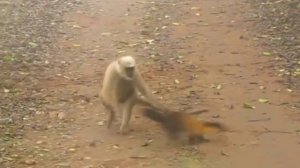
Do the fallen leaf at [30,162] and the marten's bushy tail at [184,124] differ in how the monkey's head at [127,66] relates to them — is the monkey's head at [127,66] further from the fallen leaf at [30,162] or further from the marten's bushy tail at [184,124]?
the fallen leaf at [30,162]

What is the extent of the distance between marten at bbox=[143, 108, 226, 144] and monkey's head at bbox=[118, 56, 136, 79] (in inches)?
17.8

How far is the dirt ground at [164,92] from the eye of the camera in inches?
Result: 239

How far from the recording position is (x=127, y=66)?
21.1ft

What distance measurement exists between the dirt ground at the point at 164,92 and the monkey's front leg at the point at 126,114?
2.8 inches

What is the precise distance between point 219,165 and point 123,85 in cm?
130

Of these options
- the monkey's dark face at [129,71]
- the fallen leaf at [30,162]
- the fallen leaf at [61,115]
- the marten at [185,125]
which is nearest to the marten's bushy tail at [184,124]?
the marten at [185,125]

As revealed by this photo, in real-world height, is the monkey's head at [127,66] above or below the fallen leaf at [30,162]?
above

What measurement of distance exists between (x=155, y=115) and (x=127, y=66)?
501 millimetres

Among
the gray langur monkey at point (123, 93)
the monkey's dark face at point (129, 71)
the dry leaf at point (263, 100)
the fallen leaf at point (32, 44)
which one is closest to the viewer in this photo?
the monkey's dark face at point (129, 71)

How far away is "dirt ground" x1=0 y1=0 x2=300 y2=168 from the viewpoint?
6.06 m

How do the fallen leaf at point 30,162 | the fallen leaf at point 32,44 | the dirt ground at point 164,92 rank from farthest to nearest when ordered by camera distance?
1. the fallen leaf at point 32,44
2. the dirt ground at point 164,92
3. the fallen leaf at point 30,162

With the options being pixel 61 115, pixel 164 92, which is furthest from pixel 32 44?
pixel 61 115

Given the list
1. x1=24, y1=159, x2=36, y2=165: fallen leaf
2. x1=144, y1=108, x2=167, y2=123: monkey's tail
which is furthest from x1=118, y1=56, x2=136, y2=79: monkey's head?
x1=24, y1=159, x2=36, y2=165: fallen leaf

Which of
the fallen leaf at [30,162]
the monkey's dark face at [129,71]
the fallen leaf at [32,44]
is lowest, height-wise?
the fallen leaf at [30,162]
